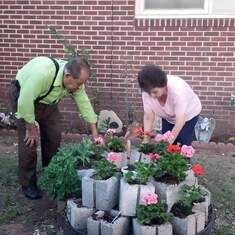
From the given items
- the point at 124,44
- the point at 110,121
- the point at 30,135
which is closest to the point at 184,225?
the point at 30,135

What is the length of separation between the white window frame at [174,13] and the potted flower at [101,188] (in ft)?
11.5

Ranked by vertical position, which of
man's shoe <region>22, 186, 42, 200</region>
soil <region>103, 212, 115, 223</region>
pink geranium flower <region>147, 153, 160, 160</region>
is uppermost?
pink geranium flower <region>147, 153, 160, 160</region>

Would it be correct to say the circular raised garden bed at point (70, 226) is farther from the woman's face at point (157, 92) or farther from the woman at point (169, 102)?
the woman's face at point (157, 92)

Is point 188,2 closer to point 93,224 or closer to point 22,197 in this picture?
point 22,197

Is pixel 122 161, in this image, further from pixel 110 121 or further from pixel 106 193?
pixel 110 121

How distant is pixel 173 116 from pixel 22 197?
5.85ft

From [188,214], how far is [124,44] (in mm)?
3757

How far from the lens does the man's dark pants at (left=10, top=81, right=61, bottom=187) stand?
178 inches

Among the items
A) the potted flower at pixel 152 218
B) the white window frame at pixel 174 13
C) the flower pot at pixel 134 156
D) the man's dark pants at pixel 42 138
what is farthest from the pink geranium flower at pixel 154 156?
the white window frame at pixel 174 13

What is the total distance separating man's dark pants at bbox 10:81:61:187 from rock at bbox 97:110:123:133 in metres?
2.00

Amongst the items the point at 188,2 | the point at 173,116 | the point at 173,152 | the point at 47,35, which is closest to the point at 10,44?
the point at 47,35

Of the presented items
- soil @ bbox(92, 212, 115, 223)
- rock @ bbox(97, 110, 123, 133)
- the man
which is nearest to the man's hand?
the man

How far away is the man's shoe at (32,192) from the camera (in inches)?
187

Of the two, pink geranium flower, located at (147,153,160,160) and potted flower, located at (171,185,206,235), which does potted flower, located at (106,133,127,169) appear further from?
potted flower, located at (171,185,206,235)
